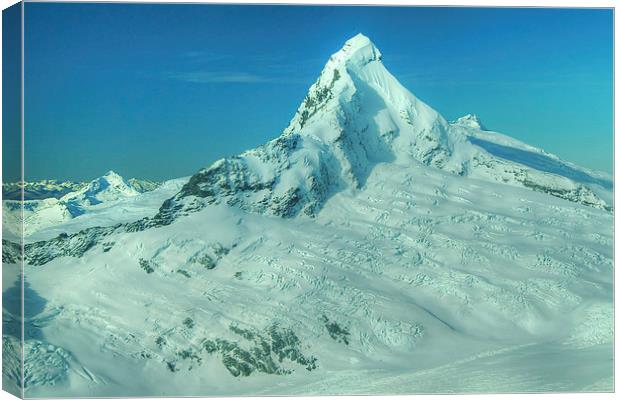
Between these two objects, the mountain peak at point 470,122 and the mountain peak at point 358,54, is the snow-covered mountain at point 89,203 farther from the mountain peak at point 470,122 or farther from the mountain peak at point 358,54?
the mountain peak at point 470,122

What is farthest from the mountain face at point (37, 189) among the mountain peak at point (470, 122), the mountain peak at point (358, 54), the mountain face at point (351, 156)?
the mountain peak at point (470, 122)

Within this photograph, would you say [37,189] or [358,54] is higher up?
[358,54]

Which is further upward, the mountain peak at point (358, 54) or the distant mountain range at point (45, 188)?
the mountain peak at point (358, 54)

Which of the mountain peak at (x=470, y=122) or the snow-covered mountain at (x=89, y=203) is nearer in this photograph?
the snow-covered mountain at (x=89, y=203)

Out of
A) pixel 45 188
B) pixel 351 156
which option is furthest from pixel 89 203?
pixel 351 156

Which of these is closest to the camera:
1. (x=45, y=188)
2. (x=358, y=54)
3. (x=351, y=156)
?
(x=45, y=188)

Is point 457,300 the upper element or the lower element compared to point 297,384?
upper

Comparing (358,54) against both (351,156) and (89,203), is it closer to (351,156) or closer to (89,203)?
(351,156)

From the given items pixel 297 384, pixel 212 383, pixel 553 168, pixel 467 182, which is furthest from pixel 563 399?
pixel 553 168

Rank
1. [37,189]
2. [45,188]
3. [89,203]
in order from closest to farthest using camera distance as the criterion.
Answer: [37,189] → [45,188] → [89,203]

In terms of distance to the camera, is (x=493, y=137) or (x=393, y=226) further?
(x=493, y=137)

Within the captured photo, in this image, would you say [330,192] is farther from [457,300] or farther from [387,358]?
[387,358]
